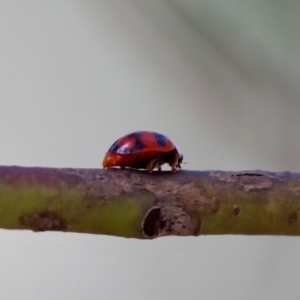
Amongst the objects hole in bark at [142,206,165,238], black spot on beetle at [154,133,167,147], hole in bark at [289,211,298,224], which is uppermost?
black spot on beetle at [154,133,167,147]

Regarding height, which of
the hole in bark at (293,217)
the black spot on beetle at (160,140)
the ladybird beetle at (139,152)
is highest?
the black spot on beetle at (160,140)

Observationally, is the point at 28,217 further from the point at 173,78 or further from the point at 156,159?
the point at 173,78

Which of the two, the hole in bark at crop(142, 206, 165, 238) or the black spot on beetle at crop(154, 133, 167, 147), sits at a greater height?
the black spot on beetle at crop(154, 133, 167, 147)

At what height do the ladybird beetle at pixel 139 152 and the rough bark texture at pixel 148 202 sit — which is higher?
the ladybird beetle at pixel 139 152

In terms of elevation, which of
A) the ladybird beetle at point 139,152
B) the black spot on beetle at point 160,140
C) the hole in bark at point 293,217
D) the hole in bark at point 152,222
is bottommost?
the hole in bark at point 152,222
